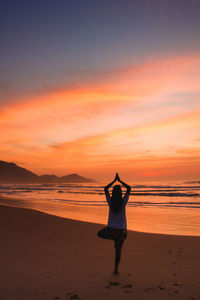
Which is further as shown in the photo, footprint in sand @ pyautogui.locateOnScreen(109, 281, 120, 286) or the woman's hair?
the woman's hair

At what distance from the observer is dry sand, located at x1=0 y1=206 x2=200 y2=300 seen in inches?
202

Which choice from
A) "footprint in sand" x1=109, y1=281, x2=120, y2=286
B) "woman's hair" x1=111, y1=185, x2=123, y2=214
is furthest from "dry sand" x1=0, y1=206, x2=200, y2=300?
"woman's hair" x1=111, y1=185, x2=123, y2=214

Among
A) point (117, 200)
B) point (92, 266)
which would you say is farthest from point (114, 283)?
point (117, 200)

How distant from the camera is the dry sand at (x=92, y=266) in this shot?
16.8 feet

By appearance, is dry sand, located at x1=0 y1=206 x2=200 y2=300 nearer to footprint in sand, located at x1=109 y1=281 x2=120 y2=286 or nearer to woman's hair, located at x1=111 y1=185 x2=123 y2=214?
footprint in sand, located at x1=109 y1=281 x2=120 y2=286

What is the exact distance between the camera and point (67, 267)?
6566 millimetres

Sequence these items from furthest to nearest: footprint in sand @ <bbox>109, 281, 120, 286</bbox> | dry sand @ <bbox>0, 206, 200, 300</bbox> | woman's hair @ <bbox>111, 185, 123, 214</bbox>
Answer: woman's hair @ <bbox>111, 185, 123, 214</bbox> → footprint in sand @ <bbox>109, 281, 120, 286</bbox> → dry sand @ <bbox>0, 206, 200, 300</bbox>

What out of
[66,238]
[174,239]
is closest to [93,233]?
[66,238]

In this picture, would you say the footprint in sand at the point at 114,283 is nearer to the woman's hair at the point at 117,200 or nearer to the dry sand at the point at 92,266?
the dry sand at the point at 92,266

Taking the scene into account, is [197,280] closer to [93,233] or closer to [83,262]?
[83,262]

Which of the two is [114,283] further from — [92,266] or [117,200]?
[117,200]

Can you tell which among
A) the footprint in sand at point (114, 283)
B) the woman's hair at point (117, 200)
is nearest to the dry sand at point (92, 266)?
the footprint in sand at point (114, 283)

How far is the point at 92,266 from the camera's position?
668cm

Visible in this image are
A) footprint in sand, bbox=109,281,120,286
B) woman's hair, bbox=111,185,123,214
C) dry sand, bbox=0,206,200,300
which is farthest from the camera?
woman's hair, bbox=111,185,123,214
